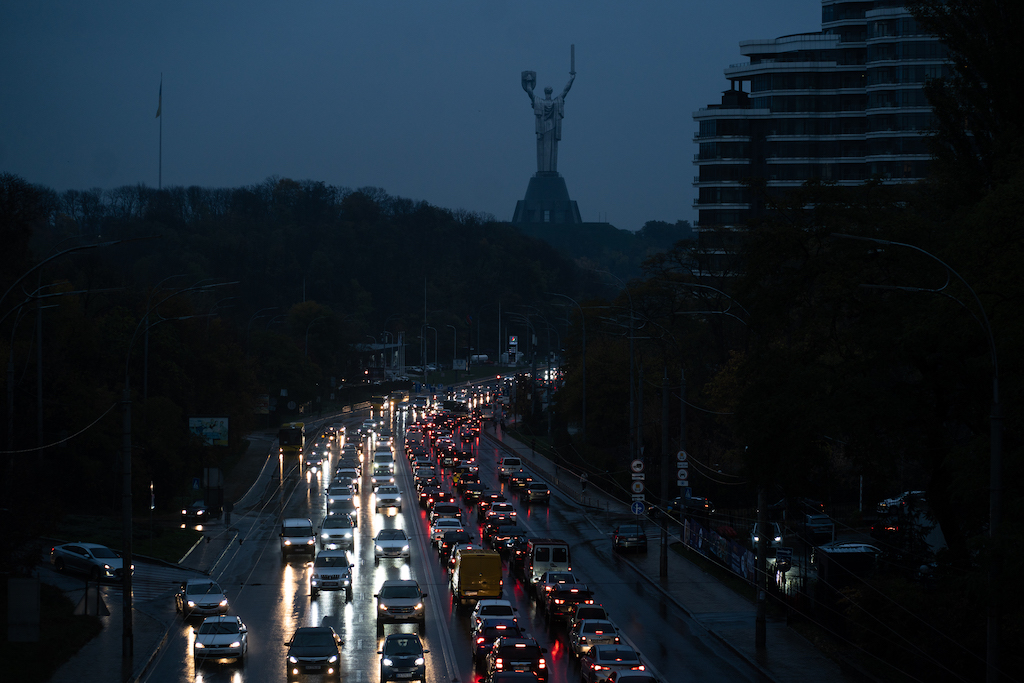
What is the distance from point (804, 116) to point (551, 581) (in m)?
87.0

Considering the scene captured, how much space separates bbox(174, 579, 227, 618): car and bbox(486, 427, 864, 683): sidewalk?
1382cm

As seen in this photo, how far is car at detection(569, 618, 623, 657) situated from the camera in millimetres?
26250

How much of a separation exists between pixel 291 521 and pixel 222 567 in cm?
398

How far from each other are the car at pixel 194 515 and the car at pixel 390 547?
1459 cm

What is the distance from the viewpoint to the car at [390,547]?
4275 centimetres

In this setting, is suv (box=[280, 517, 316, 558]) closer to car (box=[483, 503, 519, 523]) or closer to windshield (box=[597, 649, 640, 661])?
car (box=[483, 503, 519, 523])

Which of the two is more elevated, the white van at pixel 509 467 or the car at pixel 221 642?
the car at pixel 221 642

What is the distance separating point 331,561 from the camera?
120 ft

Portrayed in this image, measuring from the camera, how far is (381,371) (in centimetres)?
17650

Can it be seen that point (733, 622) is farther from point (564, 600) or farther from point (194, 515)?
point (194, 515)

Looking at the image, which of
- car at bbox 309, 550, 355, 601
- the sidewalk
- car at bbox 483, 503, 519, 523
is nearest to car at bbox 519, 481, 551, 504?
car at bbox 483, 503, 519, 523

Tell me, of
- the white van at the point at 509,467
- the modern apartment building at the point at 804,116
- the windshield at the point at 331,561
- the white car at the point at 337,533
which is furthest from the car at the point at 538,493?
the modern apartment building at the point at 804,116

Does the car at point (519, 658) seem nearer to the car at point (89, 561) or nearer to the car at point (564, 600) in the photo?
the car at point (564, 600)

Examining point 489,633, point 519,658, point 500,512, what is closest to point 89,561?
point 489,633
